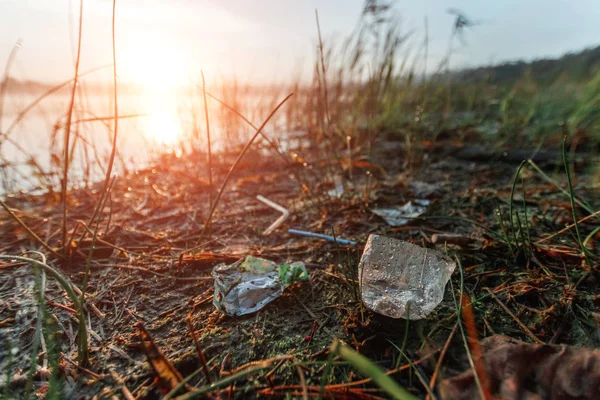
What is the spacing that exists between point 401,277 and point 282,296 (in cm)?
37

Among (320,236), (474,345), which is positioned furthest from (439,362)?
(320,236)

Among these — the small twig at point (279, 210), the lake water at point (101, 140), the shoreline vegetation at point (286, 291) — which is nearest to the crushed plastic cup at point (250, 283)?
the shoreline vegetation at point (286, 291)

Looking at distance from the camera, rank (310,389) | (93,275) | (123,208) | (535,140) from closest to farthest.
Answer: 1. (310,389)
2. (93,275)
3. (123,208)
4. (535,140)

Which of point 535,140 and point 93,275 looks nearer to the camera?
point 93,275

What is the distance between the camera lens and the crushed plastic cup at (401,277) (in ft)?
2.66

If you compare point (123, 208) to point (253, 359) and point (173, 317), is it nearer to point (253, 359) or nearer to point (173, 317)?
point (173, 317)

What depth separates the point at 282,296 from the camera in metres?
0.97

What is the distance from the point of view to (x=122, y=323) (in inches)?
34.9

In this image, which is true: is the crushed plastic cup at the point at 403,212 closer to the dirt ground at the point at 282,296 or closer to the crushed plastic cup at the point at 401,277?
the dirt ground at the point at 282,296

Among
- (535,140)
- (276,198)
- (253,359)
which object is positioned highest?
(535,140)

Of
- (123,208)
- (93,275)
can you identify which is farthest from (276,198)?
(93,275)

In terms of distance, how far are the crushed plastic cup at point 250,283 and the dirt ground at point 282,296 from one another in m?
0.03

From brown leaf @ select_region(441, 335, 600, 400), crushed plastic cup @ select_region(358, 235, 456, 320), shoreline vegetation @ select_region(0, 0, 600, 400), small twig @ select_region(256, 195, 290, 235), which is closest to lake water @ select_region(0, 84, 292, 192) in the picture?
shoreline vegetation @ select_region(0, 0, 600, 400)

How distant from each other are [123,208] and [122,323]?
100cm
